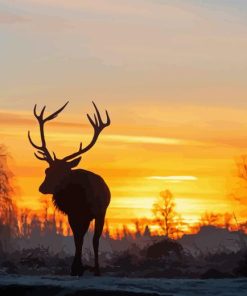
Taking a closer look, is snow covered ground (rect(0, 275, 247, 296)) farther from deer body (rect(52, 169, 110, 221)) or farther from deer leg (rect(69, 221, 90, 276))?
deer body (rect(52, 169, 110, 221))

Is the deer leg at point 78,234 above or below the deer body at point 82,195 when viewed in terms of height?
below

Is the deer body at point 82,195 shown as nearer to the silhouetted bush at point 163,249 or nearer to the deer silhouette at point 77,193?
the deer silhouette at point 77,193

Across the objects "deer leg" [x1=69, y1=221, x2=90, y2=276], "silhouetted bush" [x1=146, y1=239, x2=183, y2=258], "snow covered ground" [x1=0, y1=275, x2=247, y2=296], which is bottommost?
"snow covered ground" [x1=0, y1=275, x2=247, y2=296]

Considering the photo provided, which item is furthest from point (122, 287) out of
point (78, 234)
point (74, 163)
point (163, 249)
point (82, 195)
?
point (163, 249)

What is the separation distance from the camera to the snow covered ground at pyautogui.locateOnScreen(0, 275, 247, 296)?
1061cm

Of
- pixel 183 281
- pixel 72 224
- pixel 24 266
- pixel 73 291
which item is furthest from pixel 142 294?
pixel 24 266

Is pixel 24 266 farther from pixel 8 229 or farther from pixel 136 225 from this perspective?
pixel 136 225

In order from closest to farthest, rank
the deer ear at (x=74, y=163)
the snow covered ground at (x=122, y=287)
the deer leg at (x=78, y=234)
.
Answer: the snow covered ground at (x=122, y=287), the deer leg at (x=78, y=234), the deer ear at (x=74, y=163)

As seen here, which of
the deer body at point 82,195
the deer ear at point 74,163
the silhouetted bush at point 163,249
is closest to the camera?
the deer body at point 82,195

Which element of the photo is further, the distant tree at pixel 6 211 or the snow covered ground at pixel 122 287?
the distant tree at pixel 6 211

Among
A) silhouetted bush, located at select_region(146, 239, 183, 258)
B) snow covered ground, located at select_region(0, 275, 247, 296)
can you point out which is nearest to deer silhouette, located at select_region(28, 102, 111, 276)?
snow covered ground, located at select_region(0, 275, 247, 296)

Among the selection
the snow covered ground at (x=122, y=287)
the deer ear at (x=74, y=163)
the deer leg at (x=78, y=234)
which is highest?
the deer ear at (x=74, y=163)

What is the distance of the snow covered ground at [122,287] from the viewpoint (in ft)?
34.8

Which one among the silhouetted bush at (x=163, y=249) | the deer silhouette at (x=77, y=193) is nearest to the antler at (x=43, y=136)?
the deer silhouette at (x=77, y=193)
